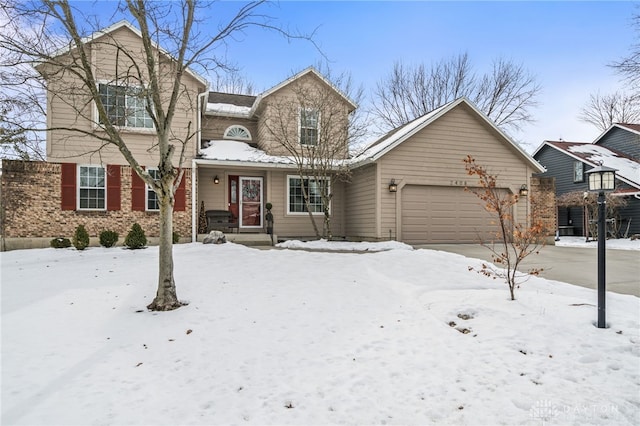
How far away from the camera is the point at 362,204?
1250 centimetres

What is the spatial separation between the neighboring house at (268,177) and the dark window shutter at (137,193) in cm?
3

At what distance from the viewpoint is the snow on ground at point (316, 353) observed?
285 cm

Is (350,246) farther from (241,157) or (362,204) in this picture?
(241,157)

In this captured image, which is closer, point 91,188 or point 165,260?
point 165,260

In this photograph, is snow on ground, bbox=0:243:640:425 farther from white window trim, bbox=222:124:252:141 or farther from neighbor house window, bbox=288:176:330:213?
white window trim, bbox=222:124:252:141

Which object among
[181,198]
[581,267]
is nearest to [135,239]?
[181,198]

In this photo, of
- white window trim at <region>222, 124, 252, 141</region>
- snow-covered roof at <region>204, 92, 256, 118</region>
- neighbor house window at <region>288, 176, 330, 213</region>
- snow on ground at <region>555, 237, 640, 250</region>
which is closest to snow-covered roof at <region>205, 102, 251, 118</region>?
snow-covered roof at <region>204, 92, 256, 118</region>

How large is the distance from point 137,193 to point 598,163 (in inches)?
832

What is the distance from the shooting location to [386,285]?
6203 mm

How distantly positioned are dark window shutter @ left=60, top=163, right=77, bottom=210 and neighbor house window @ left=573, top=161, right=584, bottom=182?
77.8 feet

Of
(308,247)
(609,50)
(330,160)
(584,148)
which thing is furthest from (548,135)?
(308,247)

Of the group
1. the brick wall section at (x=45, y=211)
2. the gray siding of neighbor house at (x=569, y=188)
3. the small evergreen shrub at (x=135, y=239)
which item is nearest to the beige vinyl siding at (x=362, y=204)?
the brick wall section at (x=45, y=211)

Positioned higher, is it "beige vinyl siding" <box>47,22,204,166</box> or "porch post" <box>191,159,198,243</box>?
"beige vinyl siding" <box>47,22,204,166</box>

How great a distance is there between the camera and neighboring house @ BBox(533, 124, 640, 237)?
1880cm
